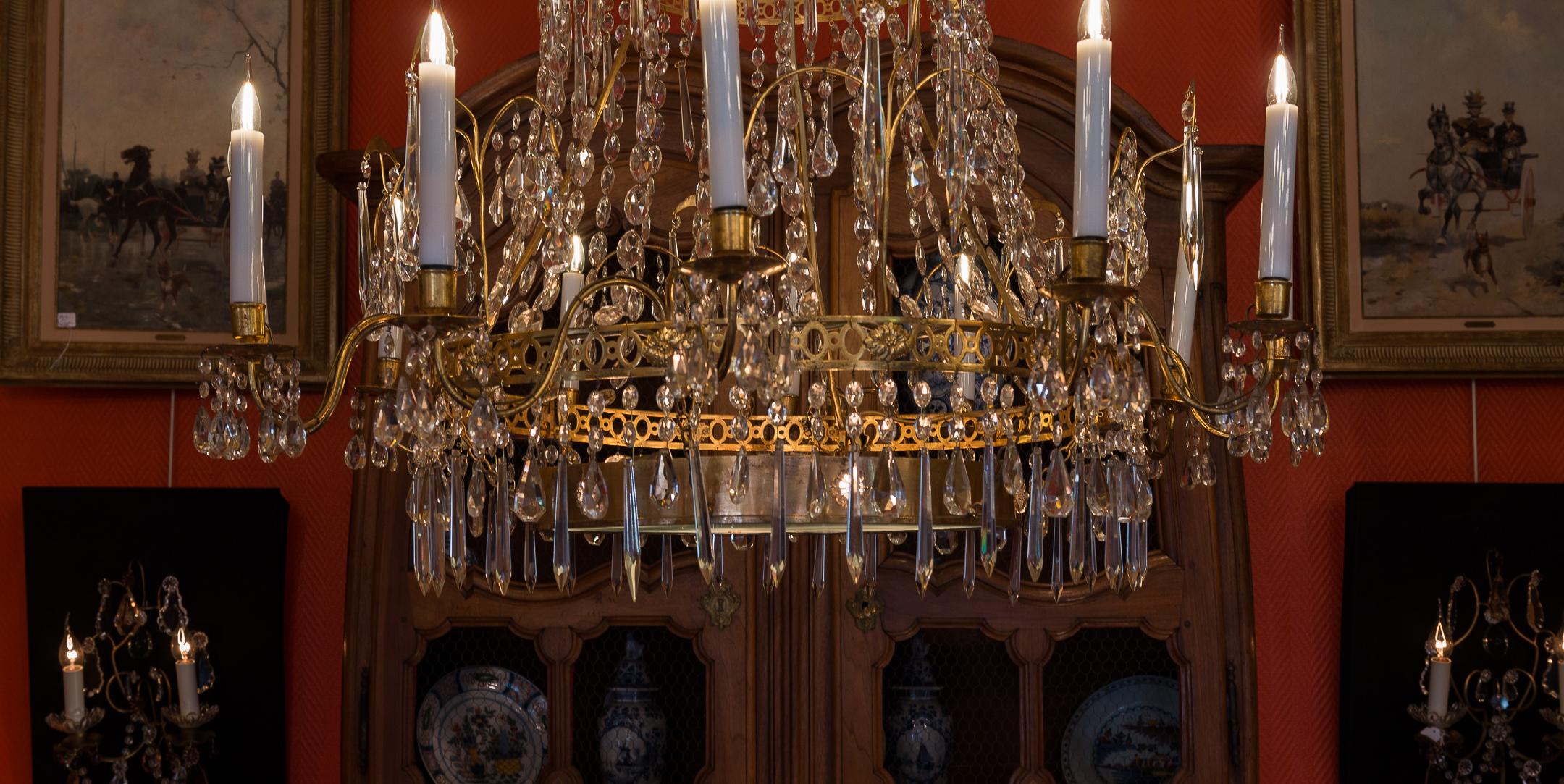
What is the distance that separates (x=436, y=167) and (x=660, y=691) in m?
1.44

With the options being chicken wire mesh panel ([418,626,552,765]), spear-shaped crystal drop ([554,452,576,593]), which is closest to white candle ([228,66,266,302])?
spear-shaped crystal drop ([554,452,576,593])

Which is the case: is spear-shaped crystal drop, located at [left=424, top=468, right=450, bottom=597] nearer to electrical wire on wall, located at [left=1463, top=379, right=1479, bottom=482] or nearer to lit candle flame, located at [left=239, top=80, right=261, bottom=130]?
lit candle flame, located at [left=239, top=80, right=261, bottom=130]

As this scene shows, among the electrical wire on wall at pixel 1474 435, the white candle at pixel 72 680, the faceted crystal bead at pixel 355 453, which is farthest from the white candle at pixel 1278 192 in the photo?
the white candle at pixel 72 680

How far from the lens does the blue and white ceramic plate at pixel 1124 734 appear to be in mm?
2342

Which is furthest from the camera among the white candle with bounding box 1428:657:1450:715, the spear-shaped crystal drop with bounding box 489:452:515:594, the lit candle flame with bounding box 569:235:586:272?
the white candle with bounding box 1428:657:1450:715

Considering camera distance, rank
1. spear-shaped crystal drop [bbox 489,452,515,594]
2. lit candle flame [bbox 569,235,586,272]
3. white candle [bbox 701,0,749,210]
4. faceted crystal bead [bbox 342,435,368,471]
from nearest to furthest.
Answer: white candle [bbox 701,0,749,210], spear-shaped crystal drop [bbox 489,452,515,594], faceted crystal bead [bbox 342,435,368,471], lit candle flame [bbox 569,235,586,272]

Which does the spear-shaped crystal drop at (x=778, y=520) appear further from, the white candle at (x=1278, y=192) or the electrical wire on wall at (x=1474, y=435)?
the electrical wire on wall at (x=1474, y=435)

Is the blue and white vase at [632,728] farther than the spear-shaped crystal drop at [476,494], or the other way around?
the blue and white vase at [632,728]

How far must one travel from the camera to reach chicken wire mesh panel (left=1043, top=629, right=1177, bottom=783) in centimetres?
236

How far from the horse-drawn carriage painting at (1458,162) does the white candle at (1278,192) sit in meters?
1.62

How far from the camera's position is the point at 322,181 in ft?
9.26

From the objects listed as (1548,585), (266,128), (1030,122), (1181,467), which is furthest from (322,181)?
(1548,585)

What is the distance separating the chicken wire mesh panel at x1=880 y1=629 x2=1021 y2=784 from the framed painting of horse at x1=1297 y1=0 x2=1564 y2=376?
860 millimetres

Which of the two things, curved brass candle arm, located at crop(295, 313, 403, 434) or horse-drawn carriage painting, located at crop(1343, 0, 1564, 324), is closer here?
curved brass candle arm, located at crop(295, 313, 403, 434)
